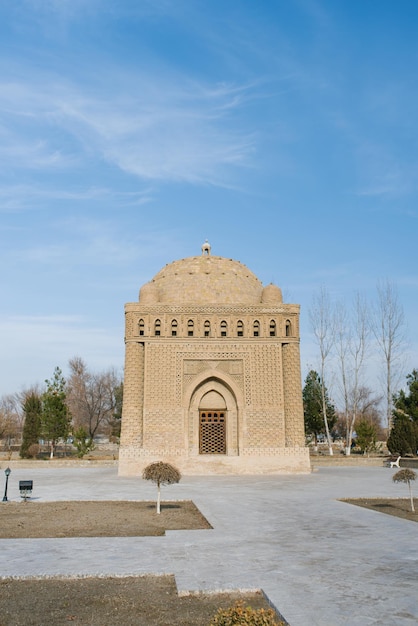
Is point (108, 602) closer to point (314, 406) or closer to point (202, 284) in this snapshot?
point (202, 284)

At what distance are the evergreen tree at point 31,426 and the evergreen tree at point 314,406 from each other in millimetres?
17635

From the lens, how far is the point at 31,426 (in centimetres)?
3088

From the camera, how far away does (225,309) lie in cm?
2283

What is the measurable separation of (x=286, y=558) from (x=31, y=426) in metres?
26.7

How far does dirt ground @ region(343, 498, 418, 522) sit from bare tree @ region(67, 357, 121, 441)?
144 ft

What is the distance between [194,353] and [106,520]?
12.5 metres

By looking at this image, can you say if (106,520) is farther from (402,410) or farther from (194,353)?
(402,410)

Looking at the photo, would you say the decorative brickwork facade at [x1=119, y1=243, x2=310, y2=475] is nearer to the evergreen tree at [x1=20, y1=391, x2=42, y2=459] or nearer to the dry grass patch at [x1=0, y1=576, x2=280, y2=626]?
the evergreen tree at [x1=20, y1=391, x2=42, y2=459]

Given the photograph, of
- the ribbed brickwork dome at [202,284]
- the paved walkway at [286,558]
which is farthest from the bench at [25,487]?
the ribbed brickwork dome at [202,284]

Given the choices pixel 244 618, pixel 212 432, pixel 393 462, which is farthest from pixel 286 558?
pixel 393 462

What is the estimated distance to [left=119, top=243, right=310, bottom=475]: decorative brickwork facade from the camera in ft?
69.4

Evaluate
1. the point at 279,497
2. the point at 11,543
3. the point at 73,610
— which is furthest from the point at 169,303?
the point at 73,610

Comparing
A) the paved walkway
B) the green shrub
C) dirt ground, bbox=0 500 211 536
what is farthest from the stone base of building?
the green shrub

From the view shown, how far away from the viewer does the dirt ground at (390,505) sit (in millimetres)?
10859
